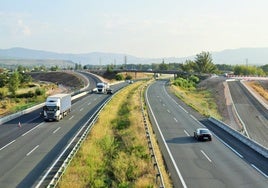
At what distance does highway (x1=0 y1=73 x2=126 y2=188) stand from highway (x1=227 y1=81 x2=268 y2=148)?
22183 millimetres

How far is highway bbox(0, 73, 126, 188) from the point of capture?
23.9 meters

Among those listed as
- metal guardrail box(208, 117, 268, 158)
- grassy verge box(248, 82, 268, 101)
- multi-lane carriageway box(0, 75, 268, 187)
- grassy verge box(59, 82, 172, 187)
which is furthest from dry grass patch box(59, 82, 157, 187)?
grassy verge box(248, 82, 268, 101)

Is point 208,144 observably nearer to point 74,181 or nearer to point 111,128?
point 111,128

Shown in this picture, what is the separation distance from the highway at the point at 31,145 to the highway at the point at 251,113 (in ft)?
72.8

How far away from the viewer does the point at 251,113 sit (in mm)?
67312

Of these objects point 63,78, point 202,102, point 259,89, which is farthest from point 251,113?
point 63,78

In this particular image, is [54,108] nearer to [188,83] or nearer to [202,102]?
[202,102]

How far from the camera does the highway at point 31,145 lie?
23858 mm

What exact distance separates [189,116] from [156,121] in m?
7.71

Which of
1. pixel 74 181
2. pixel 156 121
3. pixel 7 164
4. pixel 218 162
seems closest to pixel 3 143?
pixel 7 164

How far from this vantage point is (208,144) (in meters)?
36.8

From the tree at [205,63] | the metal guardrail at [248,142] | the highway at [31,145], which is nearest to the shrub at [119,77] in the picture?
the tree at [205,63]

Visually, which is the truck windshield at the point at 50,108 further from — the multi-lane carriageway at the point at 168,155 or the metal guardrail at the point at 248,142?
the metal guardrail at the point at 248,142

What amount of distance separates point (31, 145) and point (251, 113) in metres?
44.7
